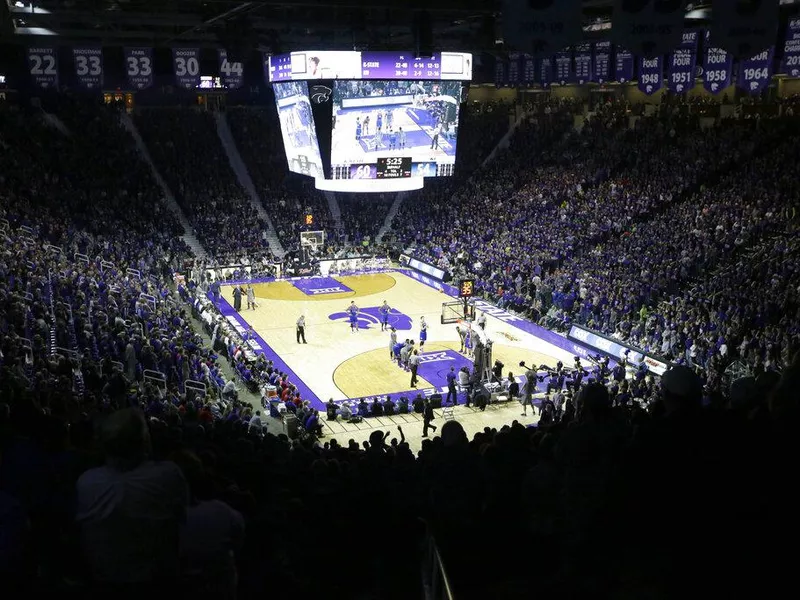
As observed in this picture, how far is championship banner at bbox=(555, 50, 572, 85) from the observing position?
35312mm

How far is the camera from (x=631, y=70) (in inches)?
1253

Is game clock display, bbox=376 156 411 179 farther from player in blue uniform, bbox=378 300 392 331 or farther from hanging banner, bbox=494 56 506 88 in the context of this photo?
hanging banner, bbox=494 56 506 88

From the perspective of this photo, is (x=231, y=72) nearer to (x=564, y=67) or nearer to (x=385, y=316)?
(x=385, y=316)

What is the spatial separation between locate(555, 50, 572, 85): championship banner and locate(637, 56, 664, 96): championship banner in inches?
236

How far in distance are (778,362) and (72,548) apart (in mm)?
21145

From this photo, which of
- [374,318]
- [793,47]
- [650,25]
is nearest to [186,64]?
[374,318]

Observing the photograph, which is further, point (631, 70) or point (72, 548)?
point (631, 70)

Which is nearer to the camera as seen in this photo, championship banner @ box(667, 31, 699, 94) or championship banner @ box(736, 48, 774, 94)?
championship banner @ box(736, 48, 774, 94)

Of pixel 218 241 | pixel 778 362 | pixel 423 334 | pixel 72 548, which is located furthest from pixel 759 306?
pixel 218 241

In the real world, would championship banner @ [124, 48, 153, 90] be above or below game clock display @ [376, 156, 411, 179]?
above

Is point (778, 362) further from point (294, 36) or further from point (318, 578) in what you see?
point (294, 36)

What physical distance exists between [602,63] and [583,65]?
1.37 meters

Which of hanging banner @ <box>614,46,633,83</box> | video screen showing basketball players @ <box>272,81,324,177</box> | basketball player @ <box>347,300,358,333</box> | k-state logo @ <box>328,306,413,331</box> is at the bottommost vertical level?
k-state logo @ <box>328,306,413,331</box>

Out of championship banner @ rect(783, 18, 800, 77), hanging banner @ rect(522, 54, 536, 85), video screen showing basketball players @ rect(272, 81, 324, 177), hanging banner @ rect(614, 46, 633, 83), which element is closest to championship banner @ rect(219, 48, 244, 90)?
video screen showing basketball players @ rect(272, 81, 324, 177)
